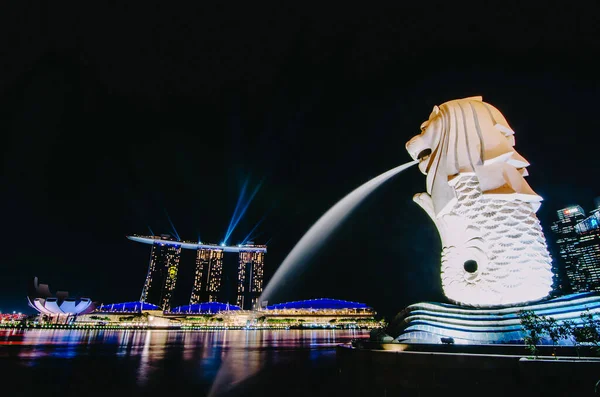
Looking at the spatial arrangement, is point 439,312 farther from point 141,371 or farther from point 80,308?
point 80,308

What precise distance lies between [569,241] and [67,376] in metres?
120

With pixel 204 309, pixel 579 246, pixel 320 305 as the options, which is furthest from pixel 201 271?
pixel 579 246

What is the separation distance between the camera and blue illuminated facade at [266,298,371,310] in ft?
359

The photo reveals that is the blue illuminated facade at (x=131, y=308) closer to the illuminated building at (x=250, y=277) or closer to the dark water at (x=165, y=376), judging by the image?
the illuminated building at (x=250, y=277)

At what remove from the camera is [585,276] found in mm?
93812

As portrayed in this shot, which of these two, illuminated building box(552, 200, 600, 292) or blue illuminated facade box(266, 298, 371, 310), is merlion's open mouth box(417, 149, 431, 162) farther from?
illuminated building box(552, 200, 600, 292)

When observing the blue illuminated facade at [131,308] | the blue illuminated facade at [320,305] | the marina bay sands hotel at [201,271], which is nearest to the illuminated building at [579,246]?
the blue illuminated facade at [320,305]

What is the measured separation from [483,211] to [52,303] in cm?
8118

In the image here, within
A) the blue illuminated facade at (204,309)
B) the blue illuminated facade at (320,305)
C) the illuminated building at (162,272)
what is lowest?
the blue illuminated facade at (204,309)

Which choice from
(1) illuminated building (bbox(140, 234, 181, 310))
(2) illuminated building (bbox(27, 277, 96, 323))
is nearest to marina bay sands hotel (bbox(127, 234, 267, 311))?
(1) illuminated building (bbox(140, 234, 181, 310))

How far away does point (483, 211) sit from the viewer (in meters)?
14.3

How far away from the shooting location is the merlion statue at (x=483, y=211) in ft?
43.6

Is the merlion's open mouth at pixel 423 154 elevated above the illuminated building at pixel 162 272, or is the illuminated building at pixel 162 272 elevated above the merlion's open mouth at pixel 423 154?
the illuminated building at pixel 162 272

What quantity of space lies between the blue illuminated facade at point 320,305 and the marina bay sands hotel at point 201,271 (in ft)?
44.2
